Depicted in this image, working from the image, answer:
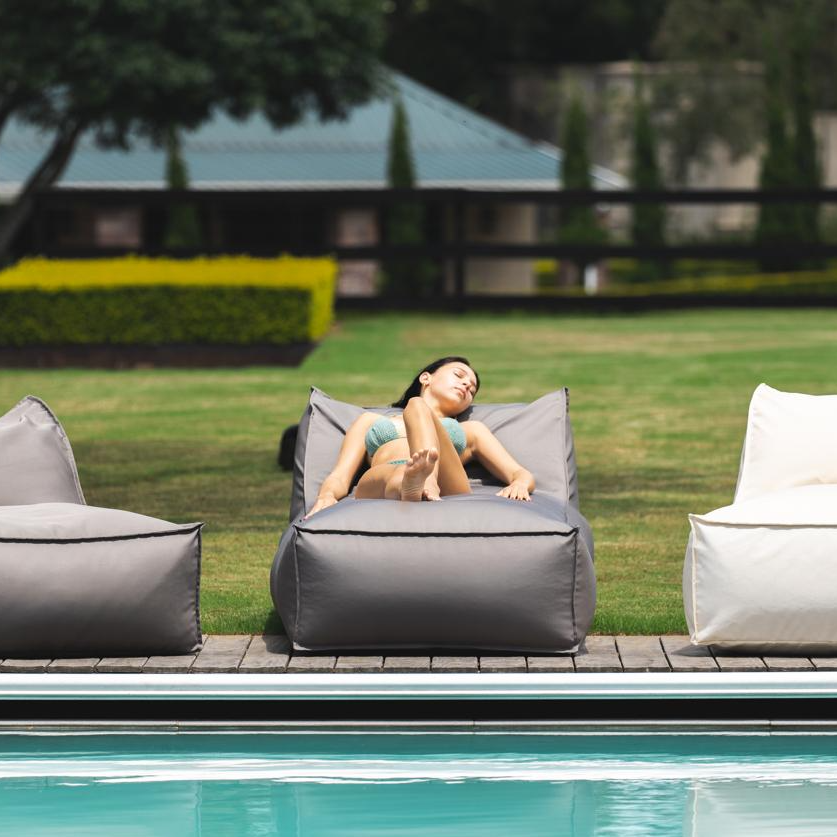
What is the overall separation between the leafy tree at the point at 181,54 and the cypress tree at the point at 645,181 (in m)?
11.5

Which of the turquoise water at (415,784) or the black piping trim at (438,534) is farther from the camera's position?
the black piping trim at (438,534)

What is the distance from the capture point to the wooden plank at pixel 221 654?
5871mm

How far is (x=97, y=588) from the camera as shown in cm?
600

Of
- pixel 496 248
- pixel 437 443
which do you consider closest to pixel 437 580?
pixel 437 443

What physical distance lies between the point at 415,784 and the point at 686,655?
1.16m

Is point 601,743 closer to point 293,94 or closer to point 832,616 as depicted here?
point 832,616

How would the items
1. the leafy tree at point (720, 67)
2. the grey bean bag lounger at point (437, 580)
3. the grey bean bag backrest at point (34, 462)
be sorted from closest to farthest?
the grey bean bag lounger at point (437, 580)
the grey bean bag backrest at point (34, 462)
the leafy tree at point (720, 67)

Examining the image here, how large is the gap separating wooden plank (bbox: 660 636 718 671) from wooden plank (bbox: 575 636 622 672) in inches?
7.7

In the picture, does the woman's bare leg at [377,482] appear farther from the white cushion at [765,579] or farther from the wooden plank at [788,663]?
the wooden plank at [788,663]

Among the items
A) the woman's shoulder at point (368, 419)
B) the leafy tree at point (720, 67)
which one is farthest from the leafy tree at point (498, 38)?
the woman's shoulder at point (368, 419)

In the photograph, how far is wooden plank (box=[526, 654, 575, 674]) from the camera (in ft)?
19.2

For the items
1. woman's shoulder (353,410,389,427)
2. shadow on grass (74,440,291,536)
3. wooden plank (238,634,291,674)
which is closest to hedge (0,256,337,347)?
shadow on grass (74,440,291,536)

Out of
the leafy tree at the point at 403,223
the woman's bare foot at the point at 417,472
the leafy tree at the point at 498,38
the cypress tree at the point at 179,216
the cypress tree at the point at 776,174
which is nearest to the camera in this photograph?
the woman's bare foot at the point at 417,472

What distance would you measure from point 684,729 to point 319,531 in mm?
1499
